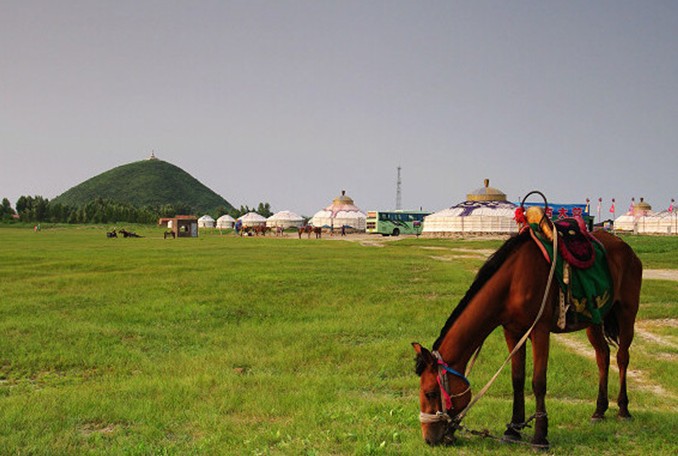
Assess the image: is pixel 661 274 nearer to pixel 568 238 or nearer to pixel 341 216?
pixel 568 238

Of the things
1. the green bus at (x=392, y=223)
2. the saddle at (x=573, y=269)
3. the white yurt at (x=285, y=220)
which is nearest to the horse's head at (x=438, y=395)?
the saddle at (x=573, y=269)

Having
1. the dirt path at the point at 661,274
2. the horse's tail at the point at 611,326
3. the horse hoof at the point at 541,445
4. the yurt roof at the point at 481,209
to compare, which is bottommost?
the horse hoof at the point at 541,445

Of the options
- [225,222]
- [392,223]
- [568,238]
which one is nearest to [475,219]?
[392,223]

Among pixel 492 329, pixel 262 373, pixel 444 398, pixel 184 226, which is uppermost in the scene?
pixel 184 226

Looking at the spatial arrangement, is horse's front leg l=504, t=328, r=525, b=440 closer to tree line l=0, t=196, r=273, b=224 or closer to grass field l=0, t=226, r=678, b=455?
grass field l=0, t=226, r=678, b=455

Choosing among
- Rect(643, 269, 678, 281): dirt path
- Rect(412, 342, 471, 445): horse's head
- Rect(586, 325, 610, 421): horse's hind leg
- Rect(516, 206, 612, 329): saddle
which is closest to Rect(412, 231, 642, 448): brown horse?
Rect(412, 342, 471, 445): horse's head

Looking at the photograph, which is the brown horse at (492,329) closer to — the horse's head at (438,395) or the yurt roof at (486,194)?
the horse's head at (438,395)

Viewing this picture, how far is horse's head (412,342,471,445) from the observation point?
5.56m

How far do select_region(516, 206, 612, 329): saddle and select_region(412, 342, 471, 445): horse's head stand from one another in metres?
1.65

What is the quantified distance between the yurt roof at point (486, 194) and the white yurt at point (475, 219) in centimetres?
43

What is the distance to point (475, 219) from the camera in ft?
270

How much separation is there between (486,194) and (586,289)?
8599 cm

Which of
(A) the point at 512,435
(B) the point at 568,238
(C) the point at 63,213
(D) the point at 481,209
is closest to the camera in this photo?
(A) the point at 512,435

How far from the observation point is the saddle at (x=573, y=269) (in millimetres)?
6406
